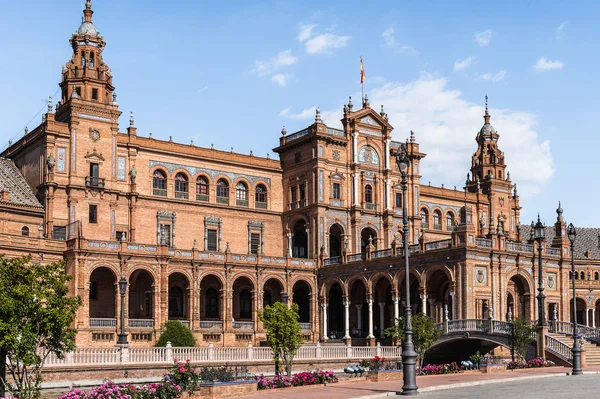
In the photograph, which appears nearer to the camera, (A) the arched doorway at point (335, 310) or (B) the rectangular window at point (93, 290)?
(B) the rectangular window at point (93, 290)

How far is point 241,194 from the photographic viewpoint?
71.9m

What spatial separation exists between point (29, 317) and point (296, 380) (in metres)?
10.8

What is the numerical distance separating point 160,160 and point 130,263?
1135 centimetres

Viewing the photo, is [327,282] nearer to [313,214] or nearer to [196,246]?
[313,214]

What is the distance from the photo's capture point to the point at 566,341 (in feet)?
158

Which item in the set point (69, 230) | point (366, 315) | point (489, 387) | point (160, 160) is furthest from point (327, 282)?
point (489, 387)

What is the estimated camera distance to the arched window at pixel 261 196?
7289 centimetres

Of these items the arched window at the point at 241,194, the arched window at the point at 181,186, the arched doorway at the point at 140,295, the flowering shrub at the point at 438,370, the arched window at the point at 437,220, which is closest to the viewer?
the flowering shrub at the point at 438,370

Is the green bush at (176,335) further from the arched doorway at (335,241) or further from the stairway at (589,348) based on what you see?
the stairway at (589,348)

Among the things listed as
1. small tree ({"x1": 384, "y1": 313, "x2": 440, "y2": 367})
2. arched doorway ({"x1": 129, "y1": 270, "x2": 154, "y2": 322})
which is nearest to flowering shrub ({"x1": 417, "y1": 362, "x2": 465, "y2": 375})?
small tree ({"x1": 384, "y1": 313, "x2": 440, "y2": 367})

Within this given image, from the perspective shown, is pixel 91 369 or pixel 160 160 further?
pixel 160 160

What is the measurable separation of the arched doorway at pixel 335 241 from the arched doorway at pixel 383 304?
19.2 feet

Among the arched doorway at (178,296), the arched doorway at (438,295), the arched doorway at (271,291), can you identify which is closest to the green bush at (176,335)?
the arched doorway at (178,296)

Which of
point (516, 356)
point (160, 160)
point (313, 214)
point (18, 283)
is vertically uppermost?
point (160, 160)
